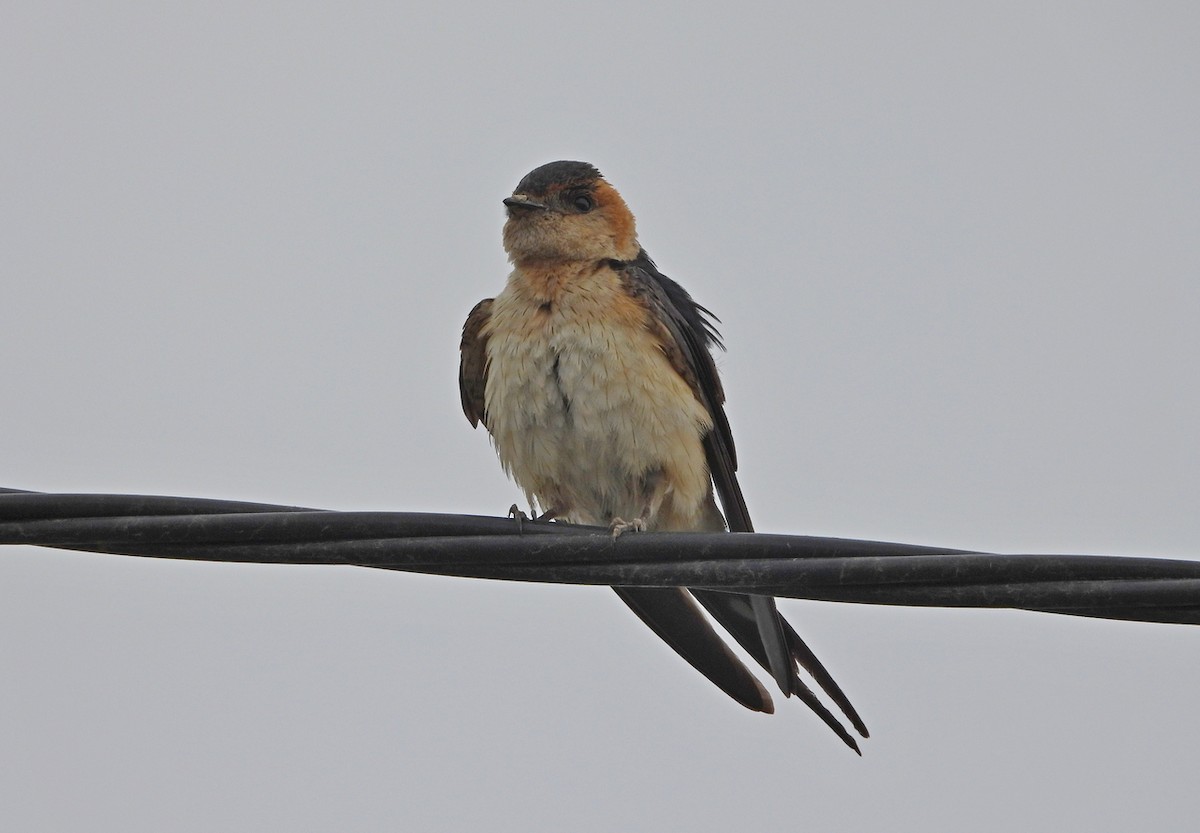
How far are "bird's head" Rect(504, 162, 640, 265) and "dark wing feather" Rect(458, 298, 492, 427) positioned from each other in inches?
12.1

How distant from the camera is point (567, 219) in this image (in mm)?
6586

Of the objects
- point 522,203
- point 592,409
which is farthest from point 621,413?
point 522,203

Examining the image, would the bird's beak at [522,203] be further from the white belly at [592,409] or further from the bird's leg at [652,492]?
the bird's leg at [652,492]

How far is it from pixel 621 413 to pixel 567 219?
1.31 m

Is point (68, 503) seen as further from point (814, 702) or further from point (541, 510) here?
point (541, 510)

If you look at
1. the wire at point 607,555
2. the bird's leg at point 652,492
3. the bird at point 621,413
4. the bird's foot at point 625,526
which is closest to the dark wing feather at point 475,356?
the bird at point 621,413

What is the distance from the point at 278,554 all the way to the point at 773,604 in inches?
87.5

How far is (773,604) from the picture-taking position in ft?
16.9

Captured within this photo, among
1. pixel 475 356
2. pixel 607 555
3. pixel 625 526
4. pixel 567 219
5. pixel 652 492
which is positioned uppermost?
pixel 567 219

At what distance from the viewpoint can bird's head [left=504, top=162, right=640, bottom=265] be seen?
20.9 ft

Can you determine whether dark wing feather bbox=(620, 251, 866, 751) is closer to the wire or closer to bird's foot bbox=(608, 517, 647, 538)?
bird's foot bbox=(608, 517, 647, 538)

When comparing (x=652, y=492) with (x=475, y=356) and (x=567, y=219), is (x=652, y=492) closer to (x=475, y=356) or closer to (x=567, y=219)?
(x=475, y=356)

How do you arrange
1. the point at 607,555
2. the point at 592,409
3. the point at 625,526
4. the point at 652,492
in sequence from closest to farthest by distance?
the point at 607,555
the point at 625,526
the point at 592,409
the point at 652,492

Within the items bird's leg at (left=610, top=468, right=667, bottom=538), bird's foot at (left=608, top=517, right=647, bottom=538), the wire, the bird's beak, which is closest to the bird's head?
the bird's beak
